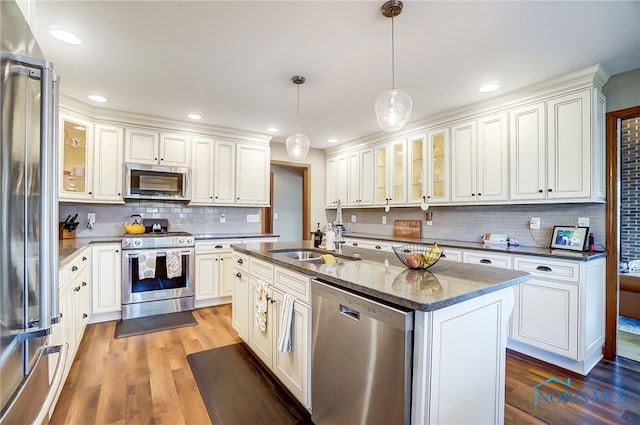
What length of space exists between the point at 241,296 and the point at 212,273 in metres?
1.38

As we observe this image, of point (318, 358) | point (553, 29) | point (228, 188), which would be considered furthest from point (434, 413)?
point (228, 188)

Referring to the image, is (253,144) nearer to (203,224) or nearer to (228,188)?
Answer: (228,188)

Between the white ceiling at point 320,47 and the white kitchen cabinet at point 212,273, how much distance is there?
181cm

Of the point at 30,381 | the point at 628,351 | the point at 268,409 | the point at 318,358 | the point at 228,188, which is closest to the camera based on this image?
the point at 30,381

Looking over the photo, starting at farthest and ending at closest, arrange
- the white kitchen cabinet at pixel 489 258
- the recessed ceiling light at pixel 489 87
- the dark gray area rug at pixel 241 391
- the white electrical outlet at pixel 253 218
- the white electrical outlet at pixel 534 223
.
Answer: the white electrical outlet at pixel 253 218 → the white electrical outlet at pixel 534 223 → the recessed ceiling light at pixel 489 87 → the white kitchen cabinet at pixel 489 258 → the dark gray area rug at pixel 241 391

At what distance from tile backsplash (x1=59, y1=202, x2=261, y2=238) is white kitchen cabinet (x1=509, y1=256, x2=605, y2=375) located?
3.72 m

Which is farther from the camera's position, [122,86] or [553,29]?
[122,86]

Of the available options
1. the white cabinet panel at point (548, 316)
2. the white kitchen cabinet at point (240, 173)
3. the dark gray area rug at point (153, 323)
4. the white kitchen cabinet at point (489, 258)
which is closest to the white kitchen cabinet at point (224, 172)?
the white kitchen cabinet at point (240, 173)

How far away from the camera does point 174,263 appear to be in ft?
11.9

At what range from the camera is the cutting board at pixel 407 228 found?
4.32m

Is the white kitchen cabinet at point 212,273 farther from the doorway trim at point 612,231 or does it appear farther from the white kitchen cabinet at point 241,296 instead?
the doorway trim at point 612,231

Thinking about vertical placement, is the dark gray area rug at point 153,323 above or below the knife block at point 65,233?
below

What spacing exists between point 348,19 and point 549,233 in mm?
2735

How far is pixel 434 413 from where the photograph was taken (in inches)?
46.3
